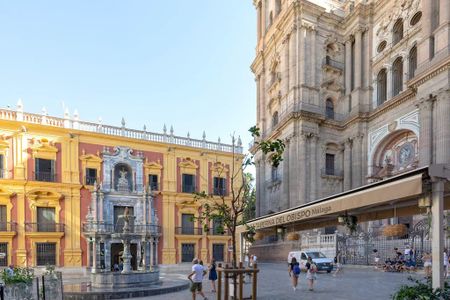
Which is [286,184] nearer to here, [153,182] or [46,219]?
[153,182]

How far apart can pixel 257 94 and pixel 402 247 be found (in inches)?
918

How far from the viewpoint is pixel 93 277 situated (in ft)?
54.6

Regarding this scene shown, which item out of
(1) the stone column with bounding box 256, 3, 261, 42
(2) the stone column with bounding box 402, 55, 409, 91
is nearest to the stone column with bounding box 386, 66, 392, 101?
(2) the stone column with bounding box 402, 55, 409, 91

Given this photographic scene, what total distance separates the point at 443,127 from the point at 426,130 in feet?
4.61

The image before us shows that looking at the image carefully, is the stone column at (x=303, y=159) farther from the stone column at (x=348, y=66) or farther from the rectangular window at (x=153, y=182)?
the rectangular window at (x=153, y=182)

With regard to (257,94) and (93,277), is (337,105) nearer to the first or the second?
(257,94)

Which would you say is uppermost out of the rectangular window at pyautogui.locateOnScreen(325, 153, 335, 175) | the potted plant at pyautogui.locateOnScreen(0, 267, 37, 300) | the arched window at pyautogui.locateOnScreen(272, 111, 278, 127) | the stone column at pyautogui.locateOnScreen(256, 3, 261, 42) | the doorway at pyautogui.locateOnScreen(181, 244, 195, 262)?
the stone column at pyautogui.locateOnScreen(256, 3, 261, 42)

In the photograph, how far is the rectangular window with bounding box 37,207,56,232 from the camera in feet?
92.5

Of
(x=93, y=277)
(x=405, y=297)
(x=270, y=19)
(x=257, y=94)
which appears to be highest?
(x=270, y=19)

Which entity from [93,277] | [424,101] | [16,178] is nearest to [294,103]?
[424,101]

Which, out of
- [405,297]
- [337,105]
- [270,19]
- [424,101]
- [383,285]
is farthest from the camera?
[270,19]

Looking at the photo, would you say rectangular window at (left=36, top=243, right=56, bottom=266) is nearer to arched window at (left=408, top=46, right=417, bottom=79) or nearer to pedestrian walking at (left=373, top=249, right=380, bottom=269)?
pedestrian walking at (left=373, top=249, right=380, bottom=269)

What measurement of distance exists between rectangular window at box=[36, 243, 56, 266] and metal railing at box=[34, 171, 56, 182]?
16.7 ft

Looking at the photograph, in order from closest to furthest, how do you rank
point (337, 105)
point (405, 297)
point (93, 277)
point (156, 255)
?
point (405, 297)
point (93, 277)
point (156, 255)
point (337, 105)
